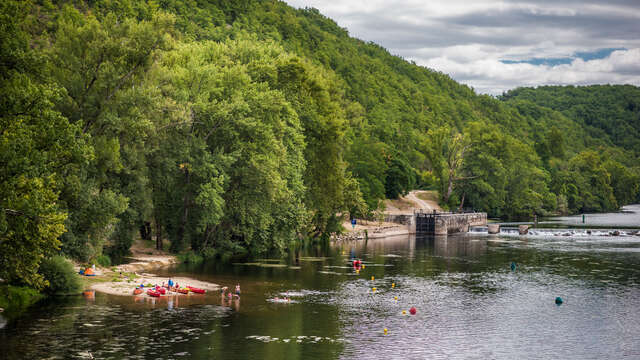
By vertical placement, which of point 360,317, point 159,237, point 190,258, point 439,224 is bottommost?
point 360,317

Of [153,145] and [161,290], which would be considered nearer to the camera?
[161,290]

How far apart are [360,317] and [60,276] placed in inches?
847

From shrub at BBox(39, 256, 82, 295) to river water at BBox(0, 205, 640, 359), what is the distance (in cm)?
193

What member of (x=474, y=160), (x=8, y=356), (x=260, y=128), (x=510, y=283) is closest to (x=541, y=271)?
(x=510, y=283)

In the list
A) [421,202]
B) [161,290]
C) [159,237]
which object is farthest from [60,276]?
[421,202]

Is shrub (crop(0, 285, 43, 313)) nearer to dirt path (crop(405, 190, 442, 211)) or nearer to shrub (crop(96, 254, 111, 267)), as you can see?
shrub (crop(96, 254, 111, 267))

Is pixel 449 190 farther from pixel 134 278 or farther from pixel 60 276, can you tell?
pixel 60 276

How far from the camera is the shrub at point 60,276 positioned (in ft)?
157

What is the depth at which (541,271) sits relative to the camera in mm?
73688

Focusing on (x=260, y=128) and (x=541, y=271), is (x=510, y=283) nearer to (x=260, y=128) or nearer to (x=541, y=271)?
(x=541, y=271)

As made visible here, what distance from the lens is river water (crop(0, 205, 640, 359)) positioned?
37.5 metres

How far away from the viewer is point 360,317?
155ft

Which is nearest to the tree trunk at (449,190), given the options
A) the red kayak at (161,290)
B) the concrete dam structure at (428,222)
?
the concrete dam structure at (428,222)

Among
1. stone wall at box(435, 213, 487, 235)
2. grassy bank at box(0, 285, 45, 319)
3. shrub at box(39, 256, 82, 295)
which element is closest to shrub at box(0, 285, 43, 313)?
grassy bank at box(0, 285, 45, 319)
